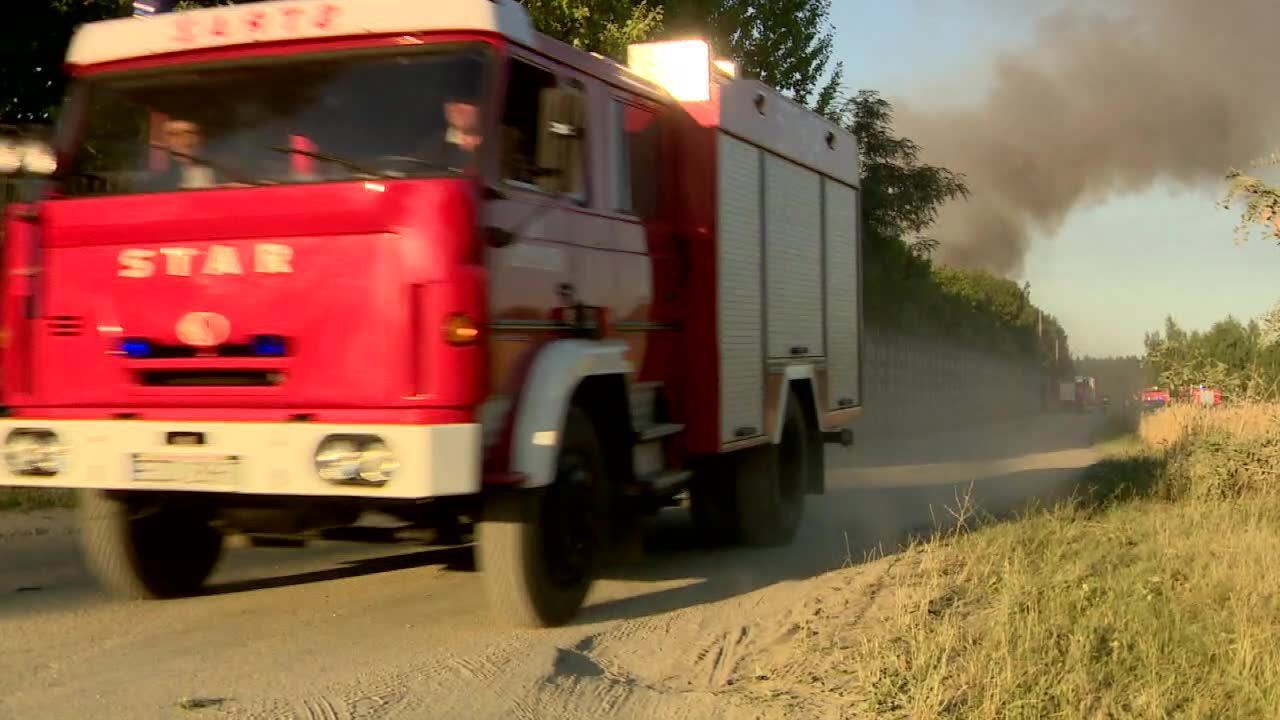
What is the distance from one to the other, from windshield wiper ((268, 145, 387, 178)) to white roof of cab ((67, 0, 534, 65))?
0.53 m

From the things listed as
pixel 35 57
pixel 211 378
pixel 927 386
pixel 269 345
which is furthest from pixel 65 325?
pixel 927 386

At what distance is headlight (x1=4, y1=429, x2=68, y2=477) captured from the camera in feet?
18.7

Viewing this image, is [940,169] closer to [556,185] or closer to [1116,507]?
[1116,507]

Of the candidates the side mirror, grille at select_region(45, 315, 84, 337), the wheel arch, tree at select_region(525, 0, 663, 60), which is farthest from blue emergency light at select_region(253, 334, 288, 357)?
tree at select_region(525, 0, 663, 60)

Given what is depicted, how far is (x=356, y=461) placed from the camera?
5.30 metres

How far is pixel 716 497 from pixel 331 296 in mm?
4301

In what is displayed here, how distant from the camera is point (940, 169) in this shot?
87.7ft

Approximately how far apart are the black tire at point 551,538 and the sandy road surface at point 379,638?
0.54 feet

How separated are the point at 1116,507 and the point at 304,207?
805 centimetres

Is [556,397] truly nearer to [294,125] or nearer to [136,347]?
[294,125]

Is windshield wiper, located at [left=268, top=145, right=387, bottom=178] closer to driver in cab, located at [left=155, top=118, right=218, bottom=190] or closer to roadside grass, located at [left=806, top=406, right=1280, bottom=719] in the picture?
driver in cab, located at [left=155, top=118, right=218, bottom=190]

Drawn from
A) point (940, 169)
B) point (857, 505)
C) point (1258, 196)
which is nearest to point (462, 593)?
point (857, 505)

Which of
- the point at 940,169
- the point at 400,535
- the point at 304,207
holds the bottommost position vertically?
the point at 400,535

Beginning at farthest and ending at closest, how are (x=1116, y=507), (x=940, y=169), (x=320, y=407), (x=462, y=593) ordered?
(x=940, y=169), (x=1116, y=507), (x=462, y=593), (x=320, y=407)
